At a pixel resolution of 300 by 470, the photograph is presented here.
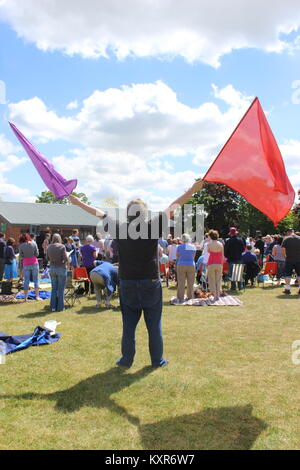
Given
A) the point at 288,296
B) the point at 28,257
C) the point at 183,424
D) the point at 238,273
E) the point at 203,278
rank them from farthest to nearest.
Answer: the point at 238,273 → the point at 203,278 → the point at 288,296 → the point at 28,257 → the point at 183,424

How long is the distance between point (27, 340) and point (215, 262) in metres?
5.90

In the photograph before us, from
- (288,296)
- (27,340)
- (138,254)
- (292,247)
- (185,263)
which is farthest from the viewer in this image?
(292,247)

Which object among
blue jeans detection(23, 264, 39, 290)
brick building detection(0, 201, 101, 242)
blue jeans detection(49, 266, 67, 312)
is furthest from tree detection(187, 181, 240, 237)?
blue jeans detection(49, 266, 67, 312)

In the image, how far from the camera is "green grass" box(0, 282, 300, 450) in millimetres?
3463

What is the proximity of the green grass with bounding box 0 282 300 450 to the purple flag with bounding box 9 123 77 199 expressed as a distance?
2.43 metres

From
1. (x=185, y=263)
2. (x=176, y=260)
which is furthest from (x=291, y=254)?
(x=185, y=263)

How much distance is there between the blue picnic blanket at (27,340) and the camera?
621 centimetres

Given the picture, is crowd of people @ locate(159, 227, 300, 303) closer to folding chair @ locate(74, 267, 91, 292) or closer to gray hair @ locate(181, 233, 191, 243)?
gray hair @ locate(181, 233, 191, 243)

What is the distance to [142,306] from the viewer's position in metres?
4.98

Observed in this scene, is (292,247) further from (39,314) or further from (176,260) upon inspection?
(39,314)

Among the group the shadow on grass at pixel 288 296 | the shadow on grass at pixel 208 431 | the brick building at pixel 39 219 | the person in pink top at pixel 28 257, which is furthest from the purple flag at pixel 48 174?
the brick building at pixel 39 219

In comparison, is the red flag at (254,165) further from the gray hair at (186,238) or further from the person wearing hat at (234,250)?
the person wearing hat at (234,250)

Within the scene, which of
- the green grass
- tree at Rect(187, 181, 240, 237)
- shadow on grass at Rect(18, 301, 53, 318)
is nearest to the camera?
the green grass

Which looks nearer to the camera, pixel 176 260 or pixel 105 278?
pixel 105 278
